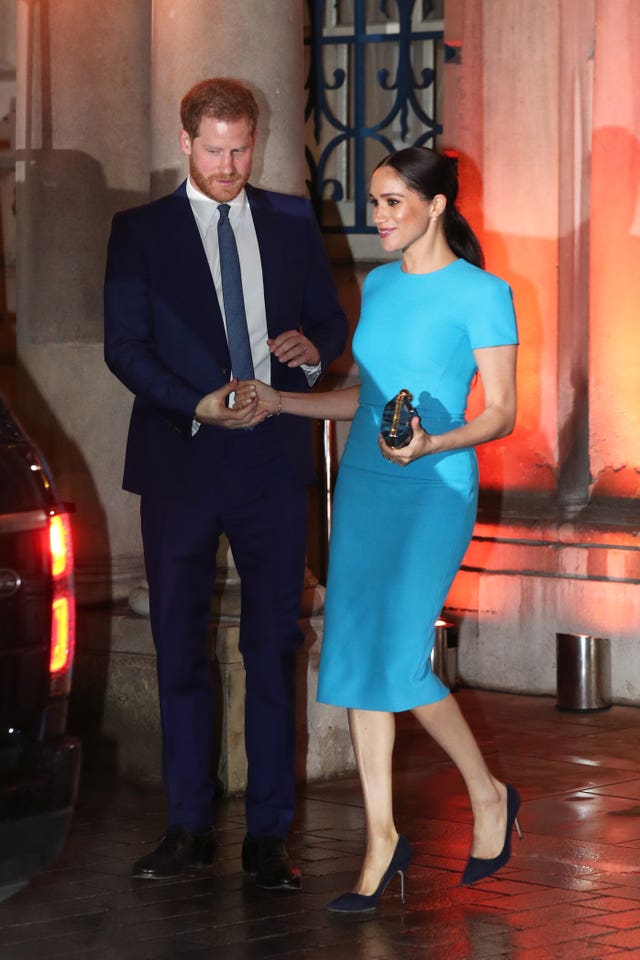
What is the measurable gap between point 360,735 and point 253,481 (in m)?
0.83

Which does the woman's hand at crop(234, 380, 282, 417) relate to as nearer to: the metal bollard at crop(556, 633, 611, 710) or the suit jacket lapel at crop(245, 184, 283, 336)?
the suit jacket lapel at crop(245, 184, 283, 336)

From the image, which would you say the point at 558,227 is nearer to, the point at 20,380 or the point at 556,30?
the point at 556,30

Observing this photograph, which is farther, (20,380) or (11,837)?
(20,380)

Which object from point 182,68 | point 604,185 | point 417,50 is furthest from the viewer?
point 417,50

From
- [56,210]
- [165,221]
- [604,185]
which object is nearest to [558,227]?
[604,185]

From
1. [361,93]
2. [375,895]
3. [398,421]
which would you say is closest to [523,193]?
[361,93]

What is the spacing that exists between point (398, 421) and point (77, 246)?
3.20 metres

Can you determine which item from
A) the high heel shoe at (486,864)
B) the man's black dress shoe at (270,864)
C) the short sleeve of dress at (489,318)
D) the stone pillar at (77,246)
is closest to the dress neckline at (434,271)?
the short sleeve of dress at (489,318)

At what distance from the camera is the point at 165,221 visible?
18.9 ft

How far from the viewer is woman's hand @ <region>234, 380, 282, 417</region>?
214 inches

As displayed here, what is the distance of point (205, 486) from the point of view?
5703mm

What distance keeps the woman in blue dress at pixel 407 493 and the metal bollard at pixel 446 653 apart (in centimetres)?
361

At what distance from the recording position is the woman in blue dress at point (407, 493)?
529 centimetres

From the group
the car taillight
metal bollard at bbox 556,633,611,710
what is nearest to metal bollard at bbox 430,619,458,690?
metal bollard at bbox 556,633,611,710
